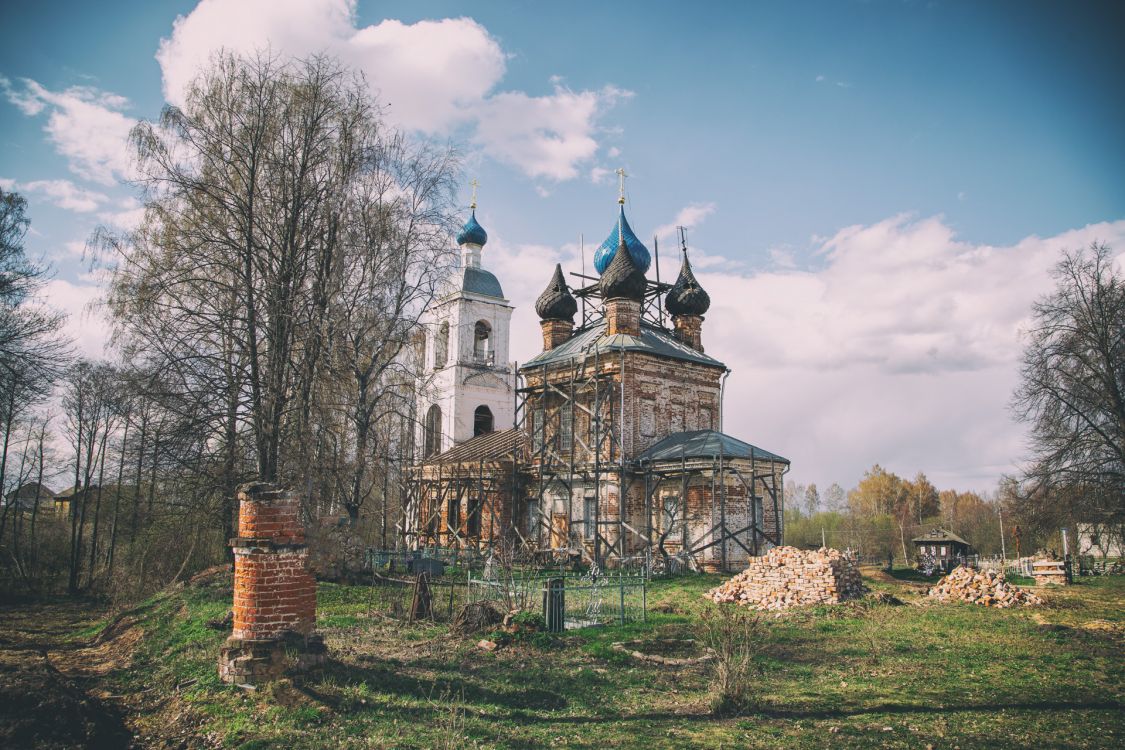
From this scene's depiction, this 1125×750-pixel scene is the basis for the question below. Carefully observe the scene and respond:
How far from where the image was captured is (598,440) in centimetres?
2336

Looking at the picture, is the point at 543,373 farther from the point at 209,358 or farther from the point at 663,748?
the point at 663,748

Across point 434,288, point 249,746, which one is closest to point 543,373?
point 434,288

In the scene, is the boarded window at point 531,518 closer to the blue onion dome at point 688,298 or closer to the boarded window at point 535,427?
the boarded window at point 535,427

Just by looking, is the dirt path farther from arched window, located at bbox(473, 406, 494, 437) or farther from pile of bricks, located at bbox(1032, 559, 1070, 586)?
pile of bricks, located at bbox(1032, 559, 1070, 586)

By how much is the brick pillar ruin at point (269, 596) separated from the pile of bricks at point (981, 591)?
41.6 feet

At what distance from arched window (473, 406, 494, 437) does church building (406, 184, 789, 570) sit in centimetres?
15

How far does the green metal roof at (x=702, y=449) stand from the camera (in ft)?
71.8

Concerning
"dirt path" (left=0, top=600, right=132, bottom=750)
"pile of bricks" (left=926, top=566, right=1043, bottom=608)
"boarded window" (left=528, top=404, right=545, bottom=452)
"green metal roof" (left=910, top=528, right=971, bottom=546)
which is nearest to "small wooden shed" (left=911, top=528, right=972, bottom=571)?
"green metal roof" (left=910, top=528, right=971, bottom=546)

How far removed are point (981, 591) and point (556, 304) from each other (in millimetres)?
19448

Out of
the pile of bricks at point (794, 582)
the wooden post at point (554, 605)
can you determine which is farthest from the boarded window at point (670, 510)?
the wooden post at point (554, 605)

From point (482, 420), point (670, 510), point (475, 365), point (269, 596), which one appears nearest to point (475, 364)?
point (475, 365)

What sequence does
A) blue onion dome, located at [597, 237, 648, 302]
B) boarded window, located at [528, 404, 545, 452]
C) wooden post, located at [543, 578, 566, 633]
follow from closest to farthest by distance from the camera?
1. wooden post, located at [543, 578, 566, 633]
2. blue onion dome, located at [597, 237, 648, 302]
3. boarded window, located at [528, 404, 545, 452]

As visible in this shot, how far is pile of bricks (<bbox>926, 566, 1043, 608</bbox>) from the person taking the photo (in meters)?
14.2

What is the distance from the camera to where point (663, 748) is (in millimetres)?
6020
